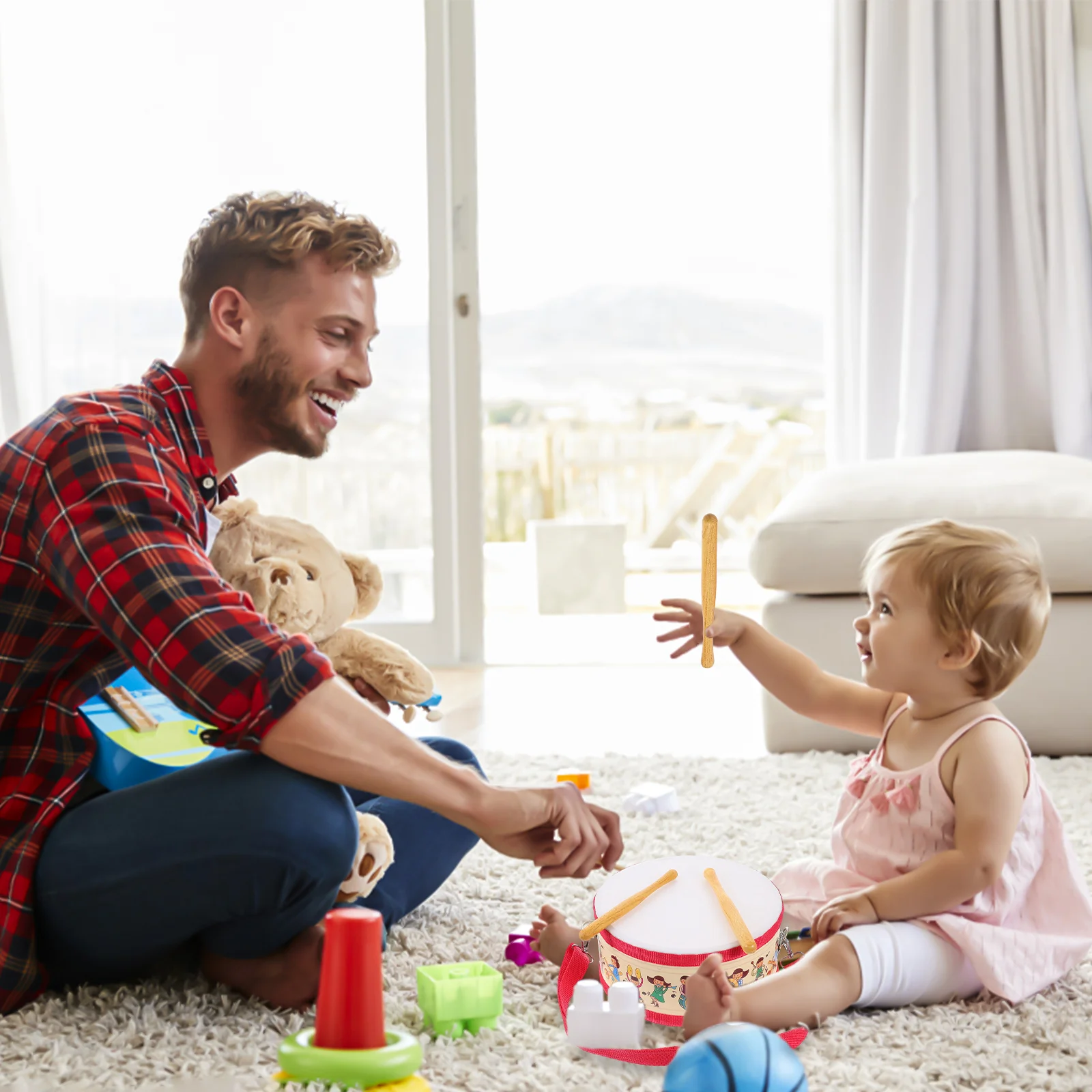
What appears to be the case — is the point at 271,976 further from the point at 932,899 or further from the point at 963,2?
the point at 963,2

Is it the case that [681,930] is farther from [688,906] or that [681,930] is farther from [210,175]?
[210,175]

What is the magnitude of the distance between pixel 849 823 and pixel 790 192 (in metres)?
2.90

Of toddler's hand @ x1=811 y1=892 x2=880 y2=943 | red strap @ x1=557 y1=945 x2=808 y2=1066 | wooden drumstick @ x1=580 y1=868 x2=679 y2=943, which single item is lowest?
red strap @ x1=557 y1=945 x2=808 y2=1066

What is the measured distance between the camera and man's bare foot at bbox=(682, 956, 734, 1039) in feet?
3.51

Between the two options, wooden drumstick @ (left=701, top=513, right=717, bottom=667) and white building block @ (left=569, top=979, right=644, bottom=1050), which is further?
wooden drumstick @ (left=701, top=513, right=717, bottom=667)

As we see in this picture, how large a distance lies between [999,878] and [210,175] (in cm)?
299

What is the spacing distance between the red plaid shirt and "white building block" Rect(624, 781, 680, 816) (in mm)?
914

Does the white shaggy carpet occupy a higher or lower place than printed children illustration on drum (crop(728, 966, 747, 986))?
Result: lower

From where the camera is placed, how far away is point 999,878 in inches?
48.3

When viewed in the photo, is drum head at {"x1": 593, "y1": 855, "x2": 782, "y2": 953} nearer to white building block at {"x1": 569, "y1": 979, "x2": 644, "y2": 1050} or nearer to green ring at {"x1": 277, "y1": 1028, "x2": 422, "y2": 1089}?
white building block at {"x1": 569, "y1": 979, "x2": 644, "y2": 1050}

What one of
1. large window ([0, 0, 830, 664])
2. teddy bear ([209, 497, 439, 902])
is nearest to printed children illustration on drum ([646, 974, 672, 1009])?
teddy bear ([209, 497, 439, 902])

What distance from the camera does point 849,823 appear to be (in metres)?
1.32

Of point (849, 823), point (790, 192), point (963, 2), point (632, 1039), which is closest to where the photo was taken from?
point (632, 1039)

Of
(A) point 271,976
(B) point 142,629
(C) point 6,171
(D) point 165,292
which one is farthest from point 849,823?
(C) point 6,171
